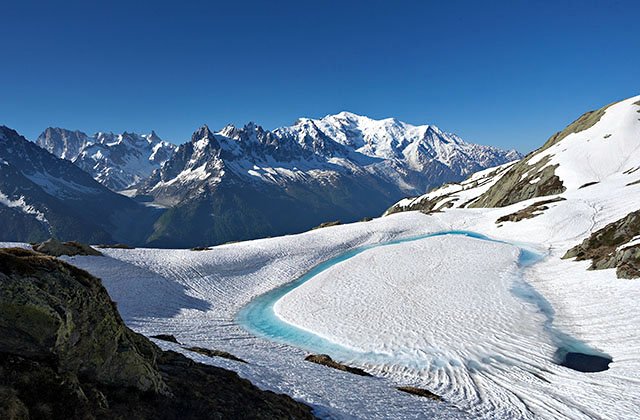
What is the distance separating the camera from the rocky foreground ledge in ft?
29.7

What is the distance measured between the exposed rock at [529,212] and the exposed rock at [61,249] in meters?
85.2

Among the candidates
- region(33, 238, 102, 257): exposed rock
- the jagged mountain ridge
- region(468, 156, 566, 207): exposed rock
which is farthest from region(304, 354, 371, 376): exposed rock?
region(468, 156, 566, 207): exposed rock

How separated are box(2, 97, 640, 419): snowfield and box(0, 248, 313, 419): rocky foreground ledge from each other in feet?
22.1

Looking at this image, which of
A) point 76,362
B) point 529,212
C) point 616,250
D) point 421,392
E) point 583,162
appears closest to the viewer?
point 76,362

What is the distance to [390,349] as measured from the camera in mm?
30516

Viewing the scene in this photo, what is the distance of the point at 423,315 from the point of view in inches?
1459

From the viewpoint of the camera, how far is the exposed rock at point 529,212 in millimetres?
85688

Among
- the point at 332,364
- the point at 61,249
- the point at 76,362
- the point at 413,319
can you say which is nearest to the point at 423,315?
the point at 413,319

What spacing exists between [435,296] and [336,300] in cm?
1122

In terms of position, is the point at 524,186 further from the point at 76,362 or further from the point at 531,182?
the point at 76,362

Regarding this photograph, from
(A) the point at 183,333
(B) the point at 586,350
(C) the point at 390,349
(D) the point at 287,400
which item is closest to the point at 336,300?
(C) the point at 390,349

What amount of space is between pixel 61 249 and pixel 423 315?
43383 millimetres

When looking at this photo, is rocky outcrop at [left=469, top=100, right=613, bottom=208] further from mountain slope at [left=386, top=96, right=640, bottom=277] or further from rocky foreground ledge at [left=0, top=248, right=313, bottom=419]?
rocky foreground ledge at [left=0, top=248, right=313, bottom=419]

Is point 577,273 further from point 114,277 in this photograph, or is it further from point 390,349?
point 114,277
